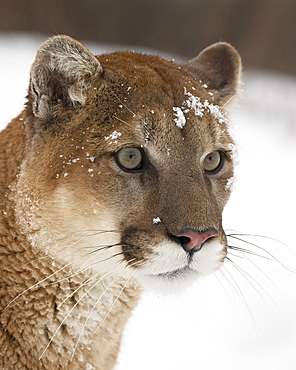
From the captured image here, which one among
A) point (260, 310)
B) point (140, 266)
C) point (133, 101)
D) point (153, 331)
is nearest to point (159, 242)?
point (140, 266)

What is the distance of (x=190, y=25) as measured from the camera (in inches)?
477

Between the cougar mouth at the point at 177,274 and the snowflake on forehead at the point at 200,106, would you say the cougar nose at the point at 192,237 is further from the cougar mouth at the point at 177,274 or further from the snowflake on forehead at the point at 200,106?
the snowflake on forehead at the point at 200,106

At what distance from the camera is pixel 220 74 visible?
15.9 ft

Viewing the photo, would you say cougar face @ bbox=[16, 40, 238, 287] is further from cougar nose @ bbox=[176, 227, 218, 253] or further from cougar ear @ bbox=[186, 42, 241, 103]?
cougar ear @ bbox=[186, 42, 241, 103]

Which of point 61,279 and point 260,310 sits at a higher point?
point 61,279

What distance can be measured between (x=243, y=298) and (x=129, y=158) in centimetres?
246

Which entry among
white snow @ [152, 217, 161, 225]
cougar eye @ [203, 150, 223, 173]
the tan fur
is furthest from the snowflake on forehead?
white snow @ [152, 217, 161, 225]

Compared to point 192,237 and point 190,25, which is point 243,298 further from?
point 190,25

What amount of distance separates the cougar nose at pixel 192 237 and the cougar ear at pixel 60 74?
1013 mm

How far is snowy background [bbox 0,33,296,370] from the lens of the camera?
20.5 ft

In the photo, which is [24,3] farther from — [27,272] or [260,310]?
[27,272]

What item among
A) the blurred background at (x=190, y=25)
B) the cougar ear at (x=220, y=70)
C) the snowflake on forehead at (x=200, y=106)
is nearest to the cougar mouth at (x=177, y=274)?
the snowflake on forehead at (x=200, y=106)

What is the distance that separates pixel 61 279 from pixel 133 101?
111 cm

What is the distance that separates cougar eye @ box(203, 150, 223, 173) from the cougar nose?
61 centimetres
